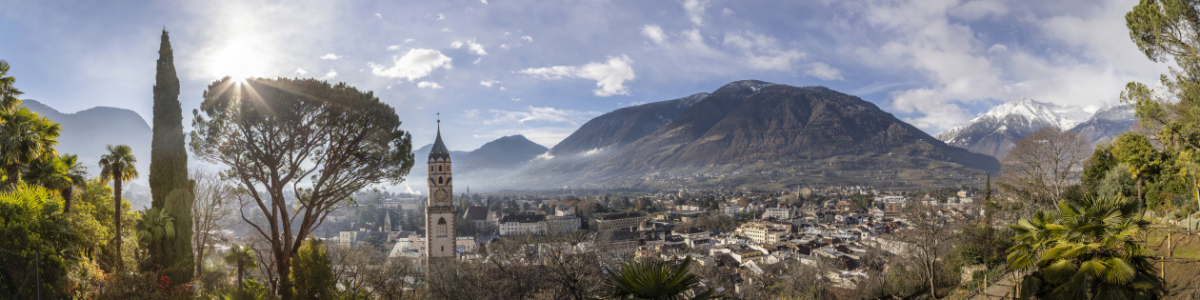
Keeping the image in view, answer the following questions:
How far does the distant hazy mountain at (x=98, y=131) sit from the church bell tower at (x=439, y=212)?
127 meters

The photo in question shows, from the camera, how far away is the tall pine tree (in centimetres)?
1155

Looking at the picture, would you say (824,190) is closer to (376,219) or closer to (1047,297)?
(376,219)

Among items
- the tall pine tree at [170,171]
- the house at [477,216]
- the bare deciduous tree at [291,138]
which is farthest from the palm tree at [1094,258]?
the house at [477,216]

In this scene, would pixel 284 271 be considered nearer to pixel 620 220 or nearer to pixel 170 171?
pixel 170 171

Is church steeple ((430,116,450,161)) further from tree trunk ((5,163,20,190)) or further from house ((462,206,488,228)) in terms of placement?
house ((462,206,488,228))

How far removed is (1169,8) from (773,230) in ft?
158

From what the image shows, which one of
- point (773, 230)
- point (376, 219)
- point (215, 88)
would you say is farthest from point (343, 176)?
point (376, 219)

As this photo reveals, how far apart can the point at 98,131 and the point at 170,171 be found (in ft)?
630

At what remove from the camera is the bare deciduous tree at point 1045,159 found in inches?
763

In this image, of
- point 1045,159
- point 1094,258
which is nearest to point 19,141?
point 1094,258

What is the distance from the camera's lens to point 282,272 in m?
10.8

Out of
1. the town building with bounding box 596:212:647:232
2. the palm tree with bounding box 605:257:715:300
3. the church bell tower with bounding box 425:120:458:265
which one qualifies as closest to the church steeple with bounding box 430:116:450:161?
the church bell tower with bounding box 425:120:458:265

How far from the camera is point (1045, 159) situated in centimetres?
1962

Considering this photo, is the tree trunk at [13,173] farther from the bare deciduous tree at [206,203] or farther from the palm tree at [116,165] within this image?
→ the bare deciduous tree at [206,203]
